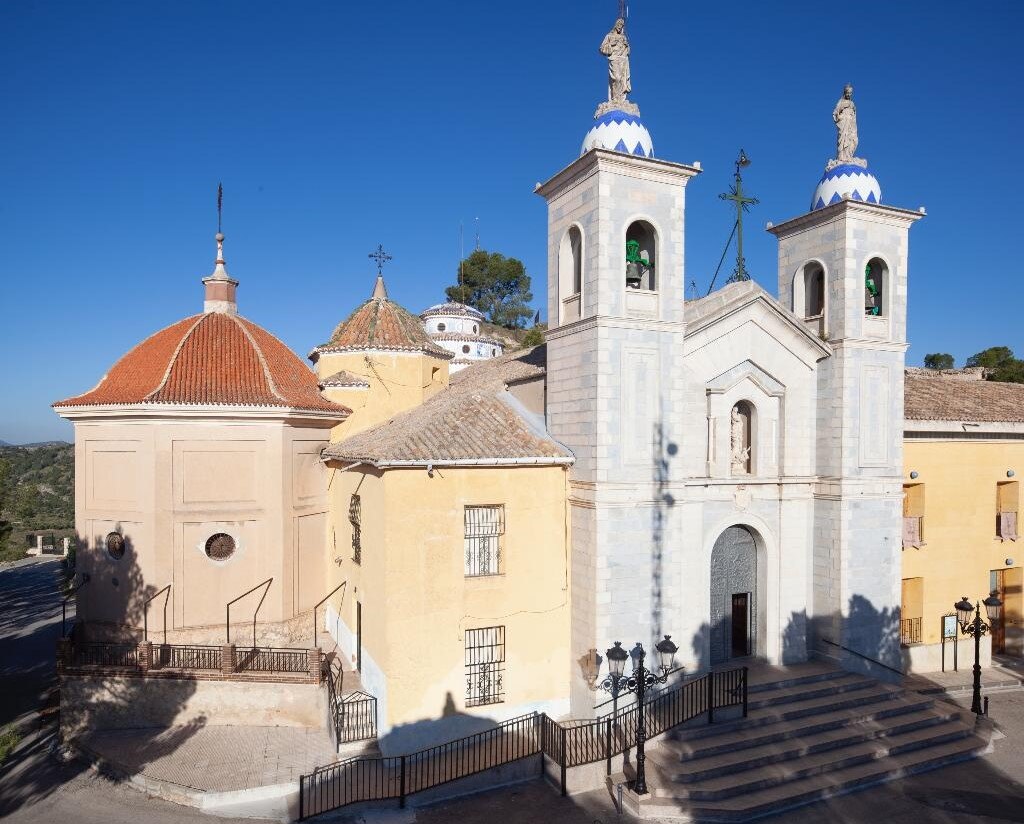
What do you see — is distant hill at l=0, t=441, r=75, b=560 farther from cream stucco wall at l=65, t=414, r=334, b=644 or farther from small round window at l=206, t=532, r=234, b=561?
small round window at l=206, t=532, r=234, b=561

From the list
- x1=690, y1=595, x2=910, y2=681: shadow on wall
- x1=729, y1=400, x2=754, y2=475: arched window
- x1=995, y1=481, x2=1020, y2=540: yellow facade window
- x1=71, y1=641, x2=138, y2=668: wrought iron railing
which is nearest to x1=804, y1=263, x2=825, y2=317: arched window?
x1=729, y1=400, x2=754, y2=475: arched window

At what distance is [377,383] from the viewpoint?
21484 mm

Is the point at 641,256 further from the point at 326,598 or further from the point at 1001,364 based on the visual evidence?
the point at 1001,364

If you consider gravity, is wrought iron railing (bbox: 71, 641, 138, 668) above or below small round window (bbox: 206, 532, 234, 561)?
below

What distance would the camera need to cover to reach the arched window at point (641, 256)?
15.0 meters

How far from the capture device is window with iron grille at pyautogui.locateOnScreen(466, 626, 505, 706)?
14141 mm

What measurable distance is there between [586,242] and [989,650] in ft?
53.9

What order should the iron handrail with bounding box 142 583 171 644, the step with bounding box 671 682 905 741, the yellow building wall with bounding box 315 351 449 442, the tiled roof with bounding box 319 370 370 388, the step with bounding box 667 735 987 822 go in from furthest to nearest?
the yellow building wall with bounding box 315 351 449 442 → the tiled roof with bounding box 319 370 370 388 → the iron handrail with bounding box 142 583 171 644 → the step with bounding box 671 682 905 741 → the step with bounding box 667 735 987 822

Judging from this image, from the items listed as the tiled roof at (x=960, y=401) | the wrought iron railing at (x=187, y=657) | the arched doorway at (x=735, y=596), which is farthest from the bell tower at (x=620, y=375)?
the wrought iron railing at (x=187, y=657)

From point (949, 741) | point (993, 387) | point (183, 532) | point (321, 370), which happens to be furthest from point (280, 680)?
point (993, 387)

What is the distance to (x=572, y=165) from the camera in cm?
1459

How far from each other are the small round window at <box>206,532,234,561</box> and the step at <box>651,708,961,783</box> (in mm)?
11582

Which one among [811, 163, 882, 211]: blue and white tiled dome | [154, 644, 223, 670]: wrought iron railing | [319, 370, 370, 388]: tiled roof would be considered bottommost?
[154, 644, 223, 670]: wrought iron railing

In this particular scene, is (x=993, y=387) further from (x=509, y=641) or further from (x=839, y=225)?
(x=509, y=641)
